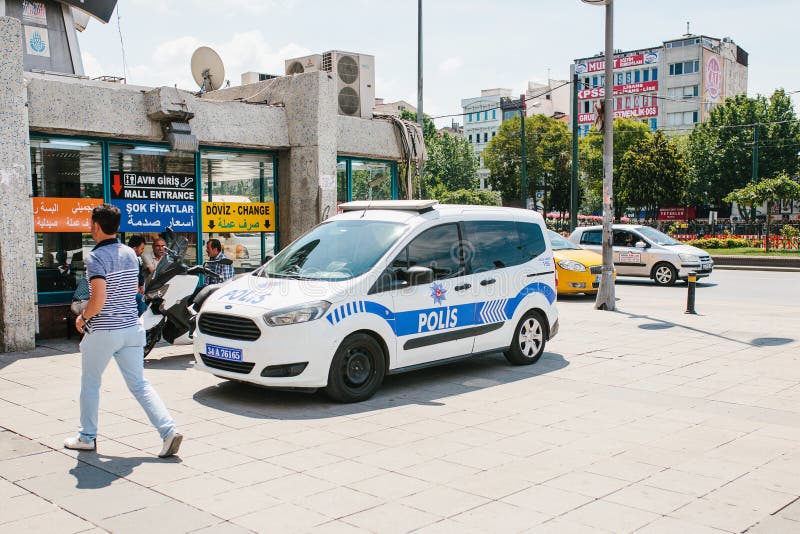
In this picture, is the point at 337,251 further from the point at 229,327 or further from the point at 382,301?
the point at 229,327

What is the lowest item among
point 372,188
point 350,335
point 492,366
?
point 492,366

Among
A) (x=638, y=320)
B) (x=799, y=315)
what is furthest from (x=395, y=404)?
(x=799, y=315)

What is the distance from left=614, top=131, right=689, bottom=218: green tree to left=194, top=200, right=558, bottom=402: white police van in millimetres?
52984

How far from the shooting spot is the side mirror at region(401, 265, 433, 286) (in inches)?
305

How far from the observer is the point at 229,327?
7328mm

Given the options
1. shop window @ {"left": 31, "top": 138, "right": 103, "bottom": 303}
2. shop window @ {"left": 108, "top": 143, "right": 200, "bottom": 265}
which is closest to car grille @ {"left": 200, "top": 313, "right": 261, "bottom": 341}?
shop window @ {"left": 31, "top": 138, "right": 103, "bottom": 303}

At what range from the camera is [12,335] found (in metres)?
10.1

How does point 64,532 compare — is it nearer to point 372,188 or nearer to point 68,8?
point 372,188

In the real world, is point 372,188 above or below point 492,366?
above

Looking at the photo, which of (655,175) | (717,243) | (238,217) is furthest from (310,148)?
(655,175)

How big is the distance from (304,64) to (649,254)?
10967 millimetres

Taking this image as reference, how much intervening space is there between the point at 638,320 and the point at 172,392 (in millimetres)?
8702

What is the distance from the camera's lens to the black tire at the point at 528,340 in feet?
30.5

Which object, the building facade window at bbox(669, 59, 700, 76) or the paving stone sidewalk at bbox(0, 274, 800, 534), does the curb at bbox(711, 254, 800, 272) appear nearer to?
the paving stone sidewalk at bbox(0, 274, 800, 534)
